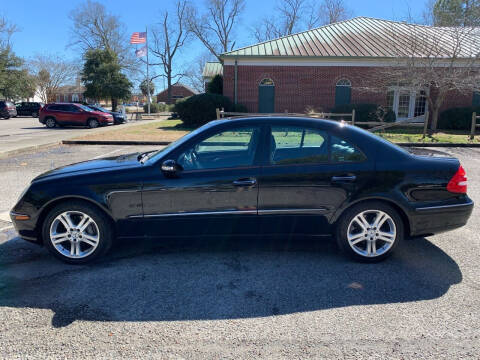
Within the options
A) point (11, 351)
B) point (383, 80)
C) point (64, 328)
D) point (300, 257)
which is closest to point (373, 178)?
point (300, 257)

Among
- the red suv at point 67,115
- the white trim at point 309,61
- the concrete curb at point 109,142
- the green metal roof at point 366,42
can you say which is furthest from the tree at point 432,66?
the red suv at point 67,115

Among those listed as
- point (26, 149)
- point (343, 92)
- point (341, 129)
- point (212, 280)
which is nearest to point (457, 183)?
point (341, 129)

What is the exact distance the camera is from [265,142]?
12.3 feet

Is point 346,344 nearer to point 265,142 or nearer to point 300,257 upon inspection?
point 300,257

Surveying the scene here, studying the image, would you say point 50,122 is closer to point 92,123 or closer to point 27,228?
point 92,123

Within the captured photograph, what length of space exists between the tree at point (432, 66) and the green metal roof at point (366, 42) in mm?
51

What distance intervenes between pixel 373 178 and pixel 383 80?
20.4m

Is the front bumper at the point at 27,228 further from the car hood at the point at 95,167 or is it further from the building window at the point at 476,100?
the building window at the point at 476,100

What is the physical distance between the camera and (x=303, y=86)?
75.7 feet

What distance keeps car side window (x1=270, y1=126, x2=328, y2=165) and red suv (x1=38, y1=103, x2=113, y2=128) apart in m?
22.6

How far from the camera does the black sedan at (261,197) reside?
3.60 m

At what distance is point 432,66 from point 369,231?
16373mm

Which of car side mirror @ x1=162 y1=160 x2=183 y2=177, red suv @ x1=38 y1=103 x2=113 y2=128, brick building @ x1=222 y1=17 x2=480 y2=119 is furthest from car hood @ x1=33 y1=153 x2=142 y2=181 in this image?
red suv @ x1=38 y1=103 x2=113 y2=128

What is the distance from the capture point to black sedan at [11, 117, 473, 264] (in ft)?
11.8
